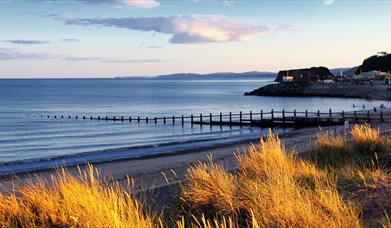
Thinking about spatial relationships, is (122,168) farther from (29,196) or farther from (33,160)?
(29,196)

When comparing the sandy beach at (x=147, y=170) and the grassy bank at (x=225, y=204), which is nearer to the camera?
the grassy bank at (x=225, y=204)

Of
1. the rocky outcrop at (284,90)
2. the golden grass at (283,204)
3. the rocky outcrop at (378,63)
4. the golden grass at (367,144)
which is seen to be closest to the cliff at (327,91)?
the rocky outcrop at (284,90)

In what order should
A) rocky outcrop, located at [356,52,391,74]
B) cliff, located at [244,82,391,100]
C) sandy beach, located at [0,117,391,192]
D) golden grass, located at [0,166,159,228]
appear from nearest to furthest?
golden grass, located at [0,166,159,228] → sandy beach, located at [0,117,391,192] → cliff, located at [244,82,391,100] → rocky outcrop, located at [356,52,391,74]

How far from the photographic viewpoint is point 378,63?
172 m

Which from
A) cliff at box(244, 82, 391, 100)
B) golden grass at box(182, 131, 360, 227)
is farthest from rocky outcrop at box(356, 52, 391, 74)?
golden grass at box(182, 131, 360, 227)

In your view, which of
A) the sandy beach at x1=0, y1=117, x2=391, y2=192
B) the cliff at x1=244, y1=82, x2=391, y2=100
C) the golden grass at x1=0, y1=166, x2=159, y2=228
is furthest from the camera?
the cliff at x1=244, y1=82, x2=391, y2=100

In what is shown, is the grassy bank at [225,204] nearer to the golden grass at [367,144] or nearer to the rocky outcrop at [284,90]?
the golden grass at [367,144]

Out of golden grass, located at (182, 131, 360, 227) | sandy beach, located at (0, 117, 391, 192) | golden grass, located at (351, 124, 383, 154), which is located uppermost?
golden grass, located at (182, 131, 360, 227)

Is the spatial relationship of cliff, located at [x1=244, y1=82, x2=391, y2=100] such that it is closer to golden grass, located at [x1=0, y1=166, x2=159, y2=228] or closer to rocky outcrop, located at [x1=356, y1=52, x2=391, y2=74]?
rocky outcrop, located at [x1=356, y1=52, x2=391, y2=74]

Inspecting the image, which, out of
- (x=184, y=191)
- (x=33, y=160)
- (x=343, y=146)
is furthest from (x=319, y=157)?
(x=33, y=160)

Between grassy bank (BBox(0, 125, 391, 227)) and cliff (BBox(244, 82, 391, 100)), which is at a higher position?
grassy bank (BBox(0, 125, 391, 227))

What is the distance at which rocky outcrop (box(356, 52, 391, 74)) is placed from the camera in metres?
167

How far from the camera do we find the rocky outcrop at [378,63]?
167 m

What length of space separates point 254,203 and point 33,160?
20853 millimetres
